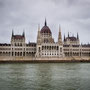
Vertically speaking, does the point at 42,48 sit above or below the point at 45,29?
below

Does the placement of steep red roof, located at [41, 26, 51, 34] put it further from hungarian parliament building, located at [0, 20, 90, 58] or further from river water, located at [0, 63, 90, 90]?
river water, located at [0, 63, 90, 90]

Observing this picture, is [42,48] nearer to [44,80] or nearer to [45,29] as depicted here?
[45,29]

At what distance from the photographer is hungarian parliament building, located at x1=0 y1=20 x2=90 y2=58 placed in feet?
352

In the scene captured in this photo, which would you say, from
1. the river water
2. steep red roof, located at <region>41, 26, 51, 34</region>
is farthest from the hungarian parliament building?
the river water

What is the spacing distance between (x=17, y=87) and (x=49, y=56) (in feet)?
266

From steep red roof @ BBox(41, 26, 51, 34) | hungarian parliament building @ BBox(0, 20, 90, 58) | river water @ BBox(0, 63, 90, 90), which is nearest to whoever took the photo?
river water @ BBox(0, 63, 90, 90)

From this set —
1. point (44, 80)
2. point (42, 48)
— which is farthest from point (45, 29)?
point (44, 80)

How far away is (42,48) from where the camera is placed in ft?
356

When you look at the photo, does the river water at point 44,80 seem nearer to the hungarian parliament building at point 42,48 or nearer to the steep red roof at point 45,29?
the hungarian parliament building at point 42,48

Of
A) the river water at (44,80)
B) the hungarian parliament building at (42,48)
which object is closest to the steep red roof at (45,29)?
the hungarian parliament building at (42,48)

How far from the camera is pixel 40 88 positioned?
23031 mm

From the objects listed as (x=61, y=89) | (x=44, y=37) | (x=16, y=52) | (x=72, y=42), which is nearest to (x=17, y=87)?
(x=61, y=89)

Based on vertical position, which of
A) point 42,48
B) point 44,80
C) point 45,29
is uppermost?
point 45,29

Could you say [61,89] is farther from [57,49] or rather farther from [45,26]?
[45,26]
